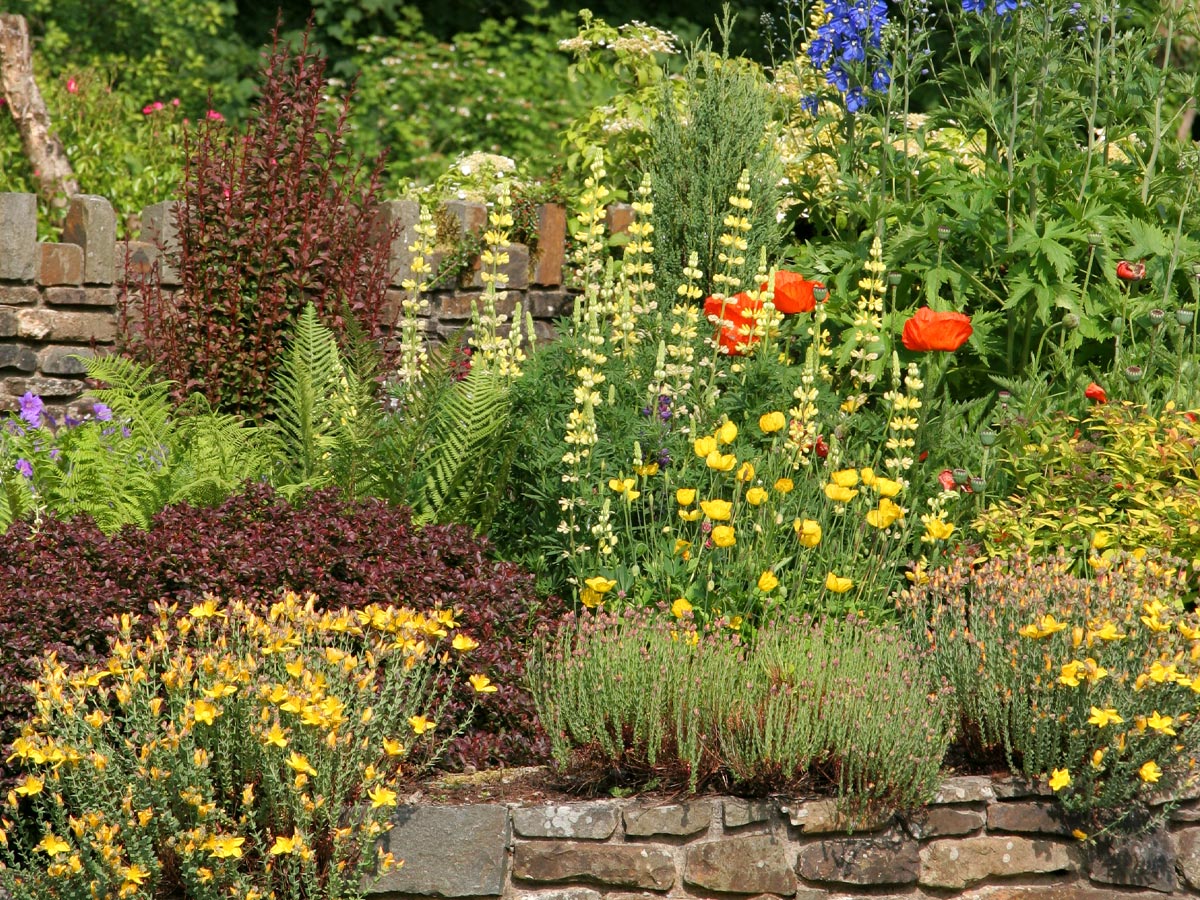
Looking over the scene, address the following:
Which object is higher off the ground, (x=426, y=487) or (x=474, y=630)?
(x=426, y=487)

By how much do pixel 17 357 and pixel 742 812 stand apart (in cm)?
387

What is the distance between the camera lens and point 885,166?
217 inches

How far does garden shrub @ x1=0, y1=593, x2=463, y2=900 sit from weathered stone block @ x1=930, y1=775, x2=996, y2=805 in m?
1.40

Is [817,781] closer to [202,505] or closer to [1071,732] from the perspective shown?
[1071,732]

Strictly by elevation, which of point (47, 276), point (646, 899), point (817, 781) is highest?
point (47, 276)

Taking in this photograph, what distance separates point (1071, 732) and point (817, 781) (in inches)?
27.3

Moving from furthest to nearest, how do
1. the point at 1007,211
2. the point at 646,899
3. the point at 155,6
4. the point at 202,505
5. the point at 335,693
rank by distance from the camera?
1. the point at 155,6
2. the point at 1007,211
3. the point at 202,505
4. the point at 646,899
5. the point at 335,693

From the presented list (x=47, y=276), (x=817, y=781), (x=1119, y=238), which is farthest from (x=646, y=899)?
(x=47, y=276)

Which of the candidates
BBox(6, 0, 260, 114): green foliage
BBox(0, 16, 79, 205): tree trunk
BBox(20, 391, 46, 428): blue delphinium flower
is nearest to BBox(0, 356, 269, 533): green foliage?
BBox(20, 391, 46, 428): blue delphinium flower

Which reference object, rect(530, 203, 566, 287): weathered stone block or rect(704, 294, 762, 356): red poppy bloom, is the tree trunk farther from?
rect(704, 294, 762, 356): red poppy bloom

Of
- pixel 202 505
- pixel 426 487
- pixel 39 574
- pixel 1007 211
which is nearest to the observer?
pixel 39 574

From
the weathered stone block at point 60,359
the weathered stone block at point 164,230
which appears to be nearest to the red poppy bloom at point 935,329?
the weathered stone block at point 164,230

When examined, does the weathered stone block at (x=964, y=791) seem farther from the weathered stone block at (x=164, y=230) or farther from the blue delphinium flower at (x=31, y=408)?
the weathered stone block at (x=164, y=230)

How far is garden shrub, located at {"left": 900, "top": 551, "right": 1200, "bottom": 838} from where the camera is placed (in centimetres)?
355
